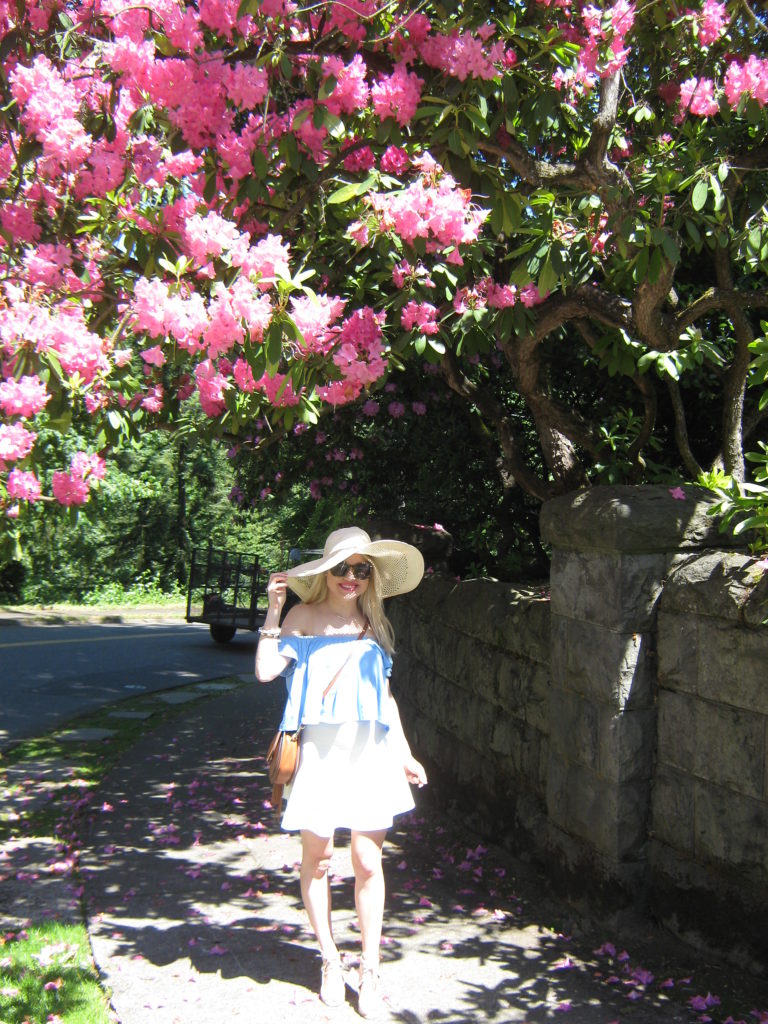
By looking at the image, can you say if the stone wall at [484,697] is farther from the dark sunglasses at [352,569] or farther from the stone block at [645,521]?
the dark sunglasses at [352,569]

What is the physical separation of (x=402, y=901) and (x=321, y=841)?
4.04 ft

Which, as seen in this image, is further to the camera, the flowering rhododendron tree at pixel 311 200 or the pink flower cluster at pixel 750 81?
the pink flower cluster at pixel 750 81

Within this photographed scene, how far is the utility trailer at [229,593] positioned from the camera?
16422 millimetres

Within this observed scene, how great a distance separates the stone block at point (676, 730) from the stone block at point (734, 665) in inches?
4.8

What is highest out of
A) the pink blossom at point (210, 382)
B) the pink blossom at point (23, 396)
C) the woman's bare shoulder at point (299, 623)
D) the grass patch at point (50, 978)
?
the pink blossom at point (210, 382)

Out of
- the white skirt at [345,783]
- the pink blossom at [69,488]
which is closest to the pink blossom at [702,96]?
the white skirt at [345,783]

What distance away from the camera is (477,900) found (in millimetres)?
4801

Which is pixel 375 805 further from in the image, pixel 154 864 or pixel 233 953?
pixel 154 864

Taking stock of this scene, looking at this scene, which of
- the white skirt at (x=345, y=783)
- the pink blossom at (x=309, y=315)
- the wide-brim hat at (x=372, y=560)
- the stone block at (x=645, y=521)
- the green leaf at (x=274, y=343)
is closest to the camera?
the green leaf at (x=274, y=343)

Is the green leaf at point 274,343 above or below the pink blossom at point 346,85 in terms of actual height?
below

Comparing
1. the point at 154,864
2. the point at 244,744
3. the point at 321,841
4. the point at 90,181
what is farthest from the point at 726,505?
the point at 244,744

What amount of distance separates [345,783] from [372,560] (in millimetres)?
865

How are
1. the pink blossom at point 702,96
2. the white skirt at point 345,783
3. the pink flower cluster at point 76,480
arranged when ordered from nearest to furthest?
the white skirt at point 345,783
the pink flower cluster at point 76,480
the pink blossom at point 702,96

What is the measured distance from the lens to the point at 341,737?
3.87m
